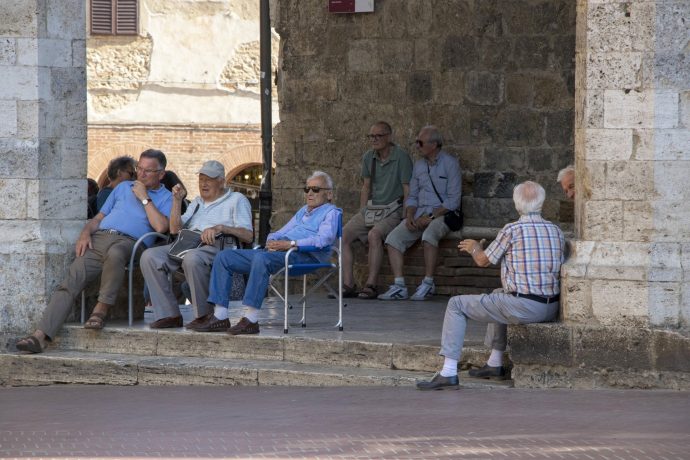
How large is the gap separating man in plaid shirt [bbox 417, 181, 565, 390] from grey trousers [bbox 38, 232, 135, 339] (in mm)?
2766

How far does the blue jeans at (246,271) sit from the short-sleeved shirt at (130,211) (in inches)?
34.6

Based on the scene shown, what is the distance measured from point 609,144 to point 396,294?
14.9 ft

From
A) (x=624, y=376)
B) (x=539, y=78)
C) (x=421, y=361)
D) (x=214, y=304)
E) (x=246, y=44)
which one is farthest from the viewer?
(x=246, y=44)

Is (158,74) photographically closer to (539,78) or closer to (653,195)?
(539,78)

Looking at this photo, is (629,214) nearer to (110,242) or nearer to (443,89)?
(110,242)

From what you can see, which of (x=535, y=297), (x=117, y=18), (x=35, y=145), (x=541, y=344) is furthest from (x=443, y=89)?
(x=117, y=18)

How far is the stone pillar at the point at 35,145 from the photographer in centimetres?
1066

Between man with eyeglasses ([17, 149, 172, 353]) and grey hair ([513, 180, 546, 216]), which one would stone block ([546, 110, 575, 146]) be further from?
grey hair ([513, 180, 546, 216])

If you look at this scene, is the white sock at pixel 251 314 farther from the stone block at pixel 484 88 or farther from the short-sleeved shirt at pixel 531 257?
the stone block at pixel 484 88

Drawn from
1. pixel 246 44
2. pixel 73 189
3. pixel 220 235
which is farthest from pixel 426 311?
pixel 246 44

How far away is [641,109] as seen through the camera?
8.92 m

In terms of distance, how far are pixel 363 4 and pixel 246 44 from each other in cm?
1370

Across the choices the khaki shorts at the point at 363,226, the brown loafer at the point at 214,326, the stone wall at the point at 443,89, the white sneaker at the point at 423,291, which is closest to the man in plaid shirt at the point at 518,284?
the brown loafer at the point at 214,326

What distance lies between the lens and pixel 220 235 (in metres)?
10.6
